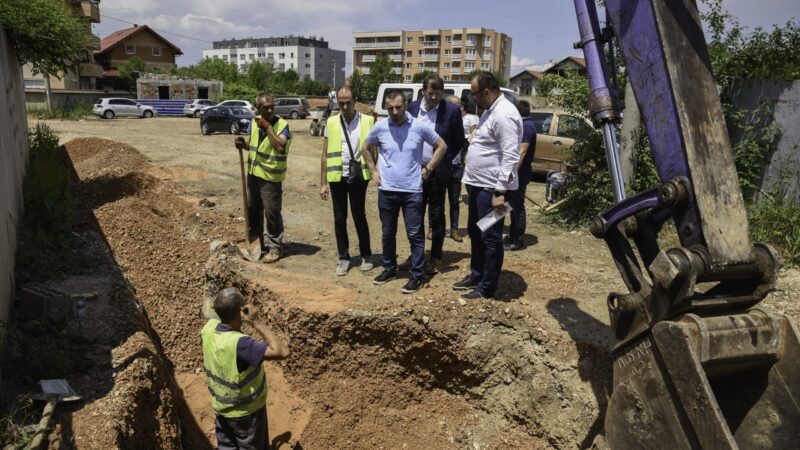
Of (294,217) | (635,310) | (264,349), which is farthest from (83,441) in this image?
(294,217)

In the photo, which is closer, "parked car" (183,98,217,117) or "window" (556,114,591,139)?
"window" (556,114,591,139)

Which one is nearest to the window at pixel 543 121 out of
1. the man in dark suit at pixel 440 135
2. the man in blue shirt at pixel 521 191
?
the man in blue shirt at pixel 521 191

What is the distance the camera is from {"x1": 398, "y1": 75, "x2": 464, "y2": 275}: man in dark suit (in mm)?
5379

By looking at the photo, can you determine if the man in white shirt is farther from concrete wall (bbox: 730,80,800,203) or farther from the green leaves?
the green leaves

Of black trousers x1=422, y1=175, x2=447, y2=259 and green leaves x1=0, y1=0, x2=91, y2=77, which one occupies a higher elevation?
green leaves x1=0, y1=0, x2=91, y2=77

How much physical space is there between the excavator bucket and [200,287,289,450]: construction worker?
81.2 inches

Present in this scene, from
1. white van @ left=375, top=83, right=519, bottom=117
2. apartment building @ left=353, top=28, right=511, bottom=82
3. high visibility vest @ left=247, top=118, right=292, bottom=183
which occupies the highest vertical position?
apartment building @ left=353, top=28, right=511, bottom=82

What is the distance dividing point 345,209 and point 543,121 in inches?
299

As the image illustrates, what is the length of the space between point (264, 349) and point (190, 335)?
3.17m

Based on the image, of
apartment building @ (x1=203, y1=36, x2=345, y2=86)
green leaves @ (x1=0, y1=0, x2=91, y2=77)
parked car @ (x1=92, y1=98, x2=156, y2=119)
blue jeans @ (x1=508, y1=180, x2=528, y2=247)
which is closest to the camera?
blue jeans @ (x1=508, y1=180, x2=528, y2=247)

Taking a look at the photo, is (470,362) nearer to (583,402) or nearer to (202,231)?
(583,402)

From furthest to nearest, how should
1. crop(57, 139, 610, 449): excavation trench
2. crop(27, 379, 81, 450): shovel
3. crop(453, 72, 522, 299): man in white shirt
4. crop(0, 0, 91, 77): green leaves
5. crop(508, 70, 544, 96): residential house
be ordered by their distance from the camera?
1. crop(508, 70, 544, 96): residential house
2. crop(0, 0, 91, 77): green leaves
3. crop(453, 72, 522, 299): man in white shirt
4. crop(57, 139, 610, 449): excavation trench
5. crop(27, 379, 81, 450): shovel

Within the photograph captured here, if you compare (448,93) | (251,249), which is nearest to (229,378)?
(251,249)

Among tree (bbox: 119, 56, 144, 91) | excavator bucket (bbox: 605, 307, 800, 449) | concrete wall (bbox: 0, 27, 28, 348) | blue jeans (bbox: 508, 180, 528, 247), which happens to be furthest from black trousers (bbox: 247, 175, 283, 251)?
tree (bbox: 119, 56, 144, 91)
